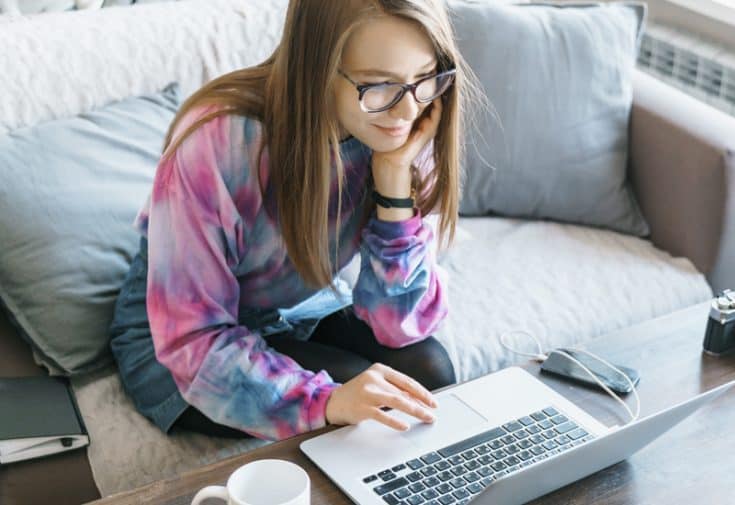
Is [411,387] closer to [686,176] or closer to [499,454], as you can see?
[499,454]

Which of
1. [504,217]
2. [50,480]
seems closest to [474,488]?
[50,480]

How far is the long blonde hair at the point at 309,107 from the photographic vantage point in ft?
3.93

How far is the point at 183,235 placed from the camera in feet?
4.14

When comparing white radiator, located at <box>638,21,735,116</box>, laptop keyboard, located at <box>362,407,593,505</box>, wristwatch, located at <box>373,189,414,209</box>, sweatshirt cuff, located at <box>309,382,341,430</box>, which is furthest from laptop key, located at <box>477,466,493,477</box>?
white radiator, located at <box>638,21,735,116</box>

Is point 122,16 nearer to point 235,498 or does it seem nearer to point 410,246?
point 410,246

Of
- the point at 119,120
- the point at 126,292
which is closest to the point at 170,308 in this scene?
the point at 126,292

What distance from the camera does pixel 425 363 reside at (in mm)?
1454

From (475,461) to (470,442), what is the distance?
3cm

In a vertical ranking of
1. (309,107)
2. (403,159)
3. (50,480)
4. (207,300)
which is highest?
(309,107)

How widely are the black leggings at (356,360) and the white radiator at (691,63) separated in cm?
137

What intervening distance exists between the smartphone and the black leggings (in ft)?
0.72

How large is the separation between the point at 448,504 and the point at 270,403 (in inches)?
12.2

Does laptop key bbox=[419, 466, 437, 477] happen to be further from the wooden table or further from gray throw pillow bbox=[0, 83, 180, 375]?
gray throw pillow bbox=[0, 83, 180, 375]

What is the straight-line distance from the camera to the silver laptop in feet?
3.30
